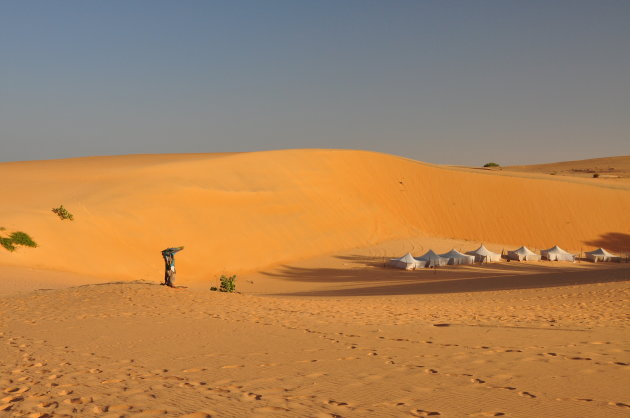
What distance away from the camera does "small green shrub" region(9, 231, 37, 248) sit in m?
24.3

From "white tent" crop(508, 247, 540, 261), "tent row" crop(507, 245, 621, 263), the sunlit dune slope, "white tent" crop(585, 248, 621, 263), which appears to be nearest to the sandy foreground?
the sunlit dune slope

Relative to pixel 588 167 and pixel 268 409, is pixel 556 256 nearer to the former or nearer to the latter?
pixel 268 409

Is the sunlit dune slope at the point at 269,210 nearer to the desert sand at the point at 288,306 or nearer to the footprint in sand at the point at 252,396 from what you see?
the desert sand at the point at 288,306

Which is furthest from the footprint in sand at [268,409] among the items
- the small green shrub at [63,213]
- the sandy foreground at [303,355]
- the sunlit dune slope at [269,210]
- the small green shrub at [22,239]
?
the small green shrub at [63,213]

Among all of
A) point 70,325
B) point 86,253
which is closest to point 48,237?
point 86,253

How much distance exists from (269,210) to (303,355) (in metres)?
30.7

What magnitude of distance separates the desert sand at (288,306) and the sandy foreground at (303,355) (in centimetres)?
5

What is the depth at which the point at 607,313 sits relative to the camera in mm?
13977

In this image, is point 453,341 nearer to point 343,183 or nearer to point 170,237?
point 170,237

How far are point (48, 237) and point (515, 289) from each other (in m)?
19.6

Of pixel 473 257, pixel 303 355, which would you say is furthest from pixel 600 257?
pixel 303 355

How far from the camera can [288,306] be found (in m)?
15.8

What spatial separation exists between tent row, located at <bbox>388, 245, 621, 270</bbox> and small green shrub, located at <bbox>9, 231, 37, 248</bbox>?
1731cm

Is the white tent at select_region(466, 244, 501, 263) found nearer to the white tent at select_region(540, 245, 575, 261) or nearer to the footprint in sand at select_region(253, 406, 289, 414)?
the white tent at select_region(540, 245, 575, 261)
